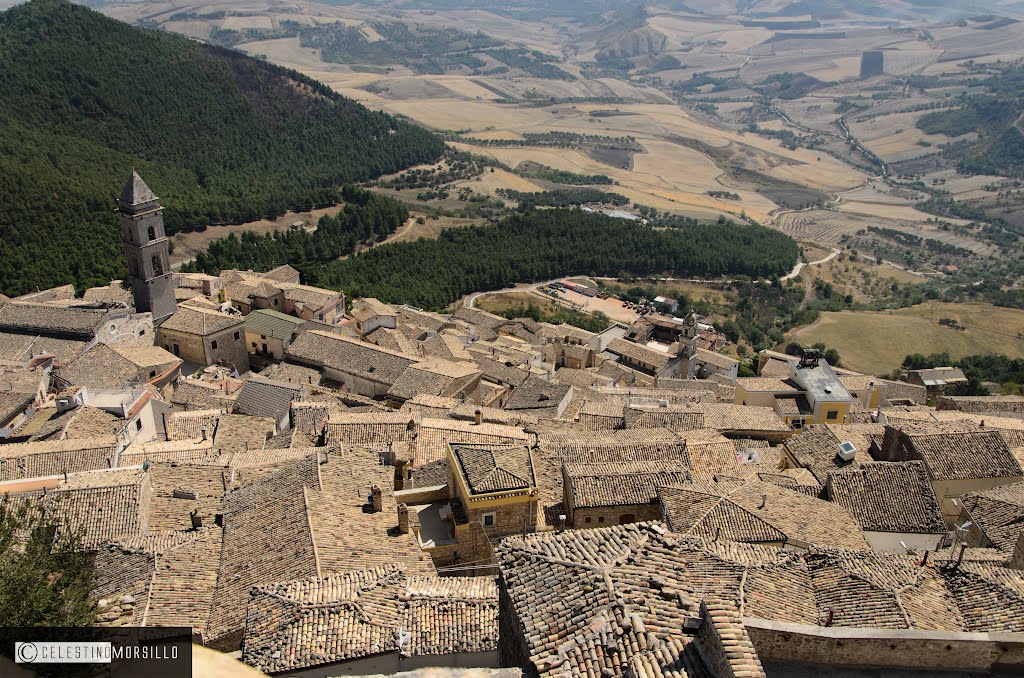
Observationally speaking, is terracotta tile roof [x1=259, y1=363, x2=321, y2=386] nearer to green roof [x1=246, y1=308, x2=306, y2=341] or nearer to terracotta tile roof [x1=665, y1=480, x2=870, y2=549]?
green roof [x1=246, y1=308, x2=306, y2=341]

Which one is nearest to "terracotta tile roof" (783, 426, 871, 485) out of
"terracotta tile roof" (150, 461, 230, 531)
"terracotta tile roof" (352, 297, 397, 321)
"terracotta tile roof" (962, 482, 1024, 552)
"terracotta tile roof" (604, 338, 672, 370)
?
"terracotta tile roof" (962, 482, 1024, 552)

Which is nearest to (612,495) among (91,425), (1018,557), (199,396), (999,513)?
(1018,557)

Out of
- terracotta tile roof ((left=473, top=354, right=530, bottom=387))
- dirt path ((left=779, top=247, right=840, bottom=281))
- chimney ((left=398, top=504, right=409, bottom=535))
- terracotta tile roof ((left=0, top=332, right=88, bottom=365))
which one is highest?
chimney ((left=398, top=504, right=409, bottom=535))

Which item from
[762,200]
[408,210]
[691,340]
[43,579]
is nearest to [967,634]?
[43,579]

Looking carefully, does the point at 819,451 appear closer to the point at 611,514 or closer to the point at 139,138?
the point at 611,514

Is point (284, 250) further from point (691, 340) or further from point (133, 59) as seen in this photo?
point (133, 59)

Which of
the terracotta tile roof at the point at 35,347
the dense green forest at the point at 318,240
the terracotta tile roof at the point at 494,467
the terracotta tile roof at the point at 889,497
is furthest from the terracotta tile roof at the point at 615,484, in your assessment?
the dense green forest at the point at 318,240

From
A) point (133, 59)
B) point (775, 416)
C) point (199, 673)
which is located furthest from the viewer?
point (133, 59)
